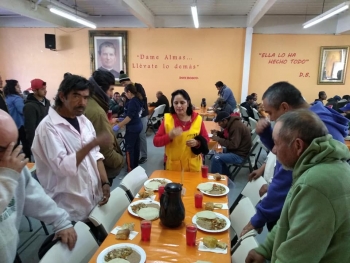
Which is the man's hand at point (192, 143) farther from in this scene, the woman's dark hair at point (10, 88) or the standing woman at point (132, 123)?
the woman's dark hair at point (10, 88)

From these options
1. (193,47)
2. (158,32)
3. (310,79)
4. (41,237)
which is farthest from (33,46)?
(310,79)

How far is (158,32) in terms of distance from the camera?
27.0 feet

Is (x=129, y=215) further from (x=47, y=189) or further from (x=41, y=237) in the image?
(x=41, y=237)

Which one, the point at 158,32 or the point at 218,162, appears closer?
the point at 218,162

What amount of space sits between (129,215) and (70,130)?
0.73 m

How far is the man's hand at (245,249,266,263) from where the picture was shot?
1.34m

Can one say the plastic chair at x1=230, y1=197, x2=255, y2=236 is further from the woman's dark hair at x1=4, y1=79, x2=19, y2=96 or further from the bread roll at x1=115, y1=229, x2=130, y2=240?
the woman's dark hair at x1=4, y1=79, x2=19, y2=96

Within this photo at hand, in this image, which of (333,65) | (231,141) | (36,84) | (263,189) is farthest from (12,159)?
(333,65)

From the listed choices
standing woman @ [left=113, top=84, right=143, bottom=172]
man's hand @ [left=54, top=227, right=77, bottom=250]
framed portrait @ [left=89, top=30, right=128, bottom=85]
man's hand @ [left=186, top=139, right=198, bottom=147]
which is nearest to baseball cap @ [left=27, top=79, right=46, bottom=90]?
standing woman @ [left=113, top=84, right=143, bottom=172]

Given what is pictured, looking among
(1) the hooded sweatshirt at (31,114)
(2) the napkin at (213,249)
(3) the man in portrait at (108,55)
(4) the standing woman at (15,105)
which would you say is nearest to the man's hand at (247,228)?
(2) the napkin at (213,249)

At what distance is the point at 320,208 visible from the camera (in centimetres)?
90

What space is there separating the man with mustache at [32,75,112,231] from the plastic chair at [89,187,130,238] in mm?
65

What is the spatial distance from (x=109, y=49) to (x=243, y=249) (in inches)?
317

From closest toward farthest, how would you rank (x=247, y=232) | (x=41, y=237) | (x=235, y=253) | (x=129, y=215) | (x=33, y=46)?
(x=235, y=253)
(x=247, y=232)
(x=129, y=215)
(x=41, y=237)
(x=33, y=46)
